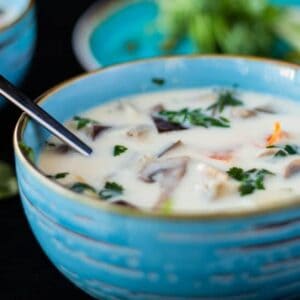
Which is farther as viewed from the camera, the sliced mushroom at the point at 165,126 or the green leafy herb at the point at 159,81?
the green leafy herb at the point at 159,81

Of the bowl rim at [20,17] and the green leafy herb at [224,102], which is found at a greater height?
the bowl rim at [20,17]

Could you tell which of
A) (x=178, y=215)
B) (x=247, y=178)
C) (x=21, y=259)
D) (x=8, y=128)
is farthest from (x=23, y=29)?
(x=178, y=215)

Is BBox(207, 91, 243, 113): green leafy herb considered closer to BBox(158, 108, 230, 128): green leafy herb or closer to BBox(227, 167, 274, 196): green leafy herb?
BBox(158, 108, 230, 128): green leafy herb

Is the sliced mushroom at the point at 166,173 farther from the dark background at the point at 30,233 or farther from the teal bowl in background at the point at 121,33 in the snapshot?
the teal bowl in background at the point at 121,33

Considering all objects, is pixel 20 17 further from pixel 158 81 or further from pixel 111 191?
pixel 111 191

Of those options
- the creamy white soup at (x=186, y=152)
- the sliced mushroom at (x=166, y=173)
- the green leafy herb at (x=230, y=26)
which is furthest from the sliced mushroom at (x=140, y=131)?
the green leafy herb at (x=230, y=26)

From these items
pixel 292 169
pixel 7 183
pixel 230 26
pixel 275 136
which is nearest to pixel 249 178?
pixel 292 169

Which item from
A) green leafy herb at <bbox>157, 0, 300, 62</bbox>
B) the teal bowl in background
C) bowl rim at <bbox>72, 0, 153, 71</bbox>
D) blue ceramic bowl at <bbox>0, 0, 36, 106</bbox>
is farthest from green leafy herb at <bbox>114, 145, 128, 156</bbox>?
green leafy herb at <bbox>157, 0, 300, 62</bbox>

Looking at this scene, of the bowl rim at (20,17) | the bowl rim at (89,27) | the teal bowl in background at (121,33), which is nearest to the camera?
the bowl rim at (20,17)
